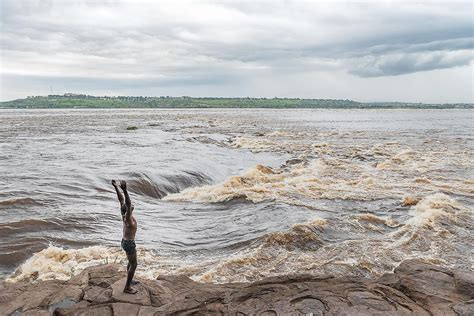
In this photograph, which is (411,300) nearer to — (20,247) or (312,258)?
(312,258)

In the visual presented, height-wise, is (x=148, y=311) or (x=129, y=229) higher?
(x=129, y=229)

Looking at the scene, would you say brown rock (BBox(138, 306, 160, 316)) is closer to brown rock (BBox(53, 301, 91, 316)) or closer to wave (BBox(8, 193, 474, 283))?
brown rock (BBox(53, 301, 91, 316))

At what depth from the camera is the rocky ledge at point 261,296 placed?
7.57 metres

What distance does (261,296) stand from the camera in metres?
8.12

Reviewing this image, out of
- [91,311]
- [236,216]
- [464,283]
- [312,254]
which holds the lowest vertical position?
[236,216]

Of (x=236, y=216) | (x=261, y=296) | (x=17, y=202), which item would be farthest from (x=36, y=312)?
(x=17, y=202)

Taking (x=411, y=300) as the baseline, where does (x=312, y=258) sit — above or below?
below

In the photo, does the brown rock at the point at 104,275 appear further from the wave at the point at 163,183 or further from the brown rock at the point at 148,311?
the wave at the point at 163,183

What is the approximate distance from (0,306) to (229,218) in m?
10.00

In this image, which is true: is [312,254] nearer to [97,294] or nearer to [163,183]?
[97,294]

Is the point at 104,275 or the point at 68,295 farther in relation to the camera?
the point at 104,275

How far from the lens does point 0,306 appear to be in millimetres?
8070

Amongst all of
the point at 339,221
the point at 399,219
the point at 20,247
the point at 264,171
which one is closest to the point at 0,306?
the point at 20,247

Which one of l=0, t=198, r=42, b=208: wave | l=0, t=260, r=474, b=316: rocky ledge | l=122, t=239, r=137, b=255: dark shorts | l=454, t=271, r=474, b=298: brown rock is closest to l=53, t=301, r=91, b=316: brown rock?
l=0, t=260, r=474, b=316: rocky ledge
